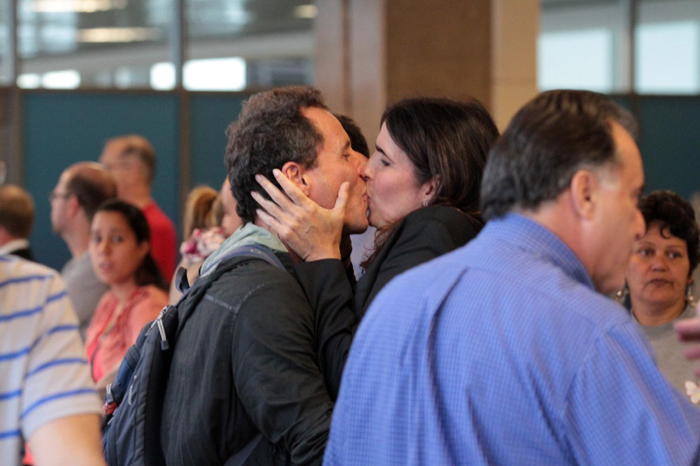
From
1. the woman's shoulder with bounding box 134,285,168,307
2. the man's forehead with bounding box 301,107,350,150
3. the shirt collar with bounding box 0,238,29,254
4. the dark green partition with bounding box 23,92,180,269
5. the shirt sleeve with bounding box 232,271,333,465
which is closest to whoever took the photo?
the shirt sleeve with bounding box 232,271,333,465

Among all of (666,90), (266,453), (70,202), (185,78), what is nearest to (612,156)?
(266,453)

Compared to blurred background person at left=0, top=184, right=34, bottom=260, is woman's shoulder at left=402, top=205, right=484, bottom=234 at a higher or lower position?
higher

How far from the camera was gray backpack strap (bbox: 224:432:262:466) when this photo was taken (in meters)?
1.99

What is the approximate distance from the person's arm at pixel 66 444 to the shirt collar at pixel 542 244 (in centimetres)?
71

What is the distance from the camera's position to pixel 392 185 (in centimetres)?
222

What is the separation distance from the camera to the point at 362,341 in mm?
1523

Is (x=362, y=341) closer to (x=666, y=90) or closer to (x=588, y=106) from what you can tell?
(x=588, y=106)


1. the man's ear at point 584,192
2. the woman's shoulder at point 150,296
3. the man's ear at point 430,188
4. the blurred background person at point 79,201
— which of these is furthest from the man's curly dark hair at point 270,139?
the blurred background person at point 79,201

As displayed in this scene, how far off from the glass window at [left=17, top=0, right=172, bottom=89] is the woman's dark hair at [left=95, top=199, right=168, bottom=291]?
9.37 feet

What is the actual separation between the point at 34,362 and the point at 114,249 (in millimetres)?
3062

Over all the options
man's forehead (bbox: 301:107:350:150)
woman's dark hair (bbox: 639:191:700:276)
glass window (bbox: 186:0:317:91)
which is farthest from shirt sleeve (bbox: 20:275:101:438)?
glass window (bbox: 186:0:317:91)

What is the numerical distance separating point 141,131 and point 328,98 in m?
1.51

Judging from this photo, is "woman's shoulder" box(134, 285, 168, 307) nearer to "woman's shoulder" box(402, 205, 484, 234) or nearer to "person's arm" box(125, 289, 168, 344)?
"person's arm" box(125, 289, 168, 344)

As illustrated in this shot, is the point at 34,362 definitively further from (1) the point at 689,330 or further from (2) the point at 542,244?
(1) the point at 689,330
